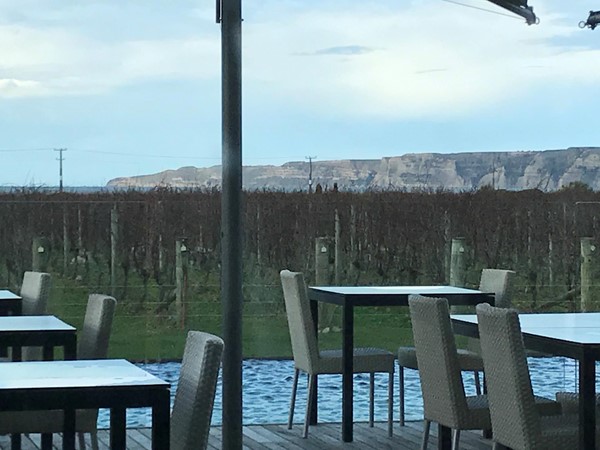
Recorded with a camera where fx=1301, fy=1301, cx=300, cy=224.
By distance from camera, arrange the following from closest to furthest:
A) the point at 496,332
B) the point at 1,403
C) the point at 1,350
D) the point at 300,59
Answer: the point at 1,403 < the point at 496,332 < the point at 1,350 < the point at 300,59

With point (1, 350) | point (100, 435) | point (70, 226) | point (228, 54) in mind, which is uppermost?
point (228, 54)

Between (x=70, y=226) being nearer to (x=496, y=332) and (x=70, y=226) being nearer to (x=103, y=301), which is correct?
(x=103, y=301)

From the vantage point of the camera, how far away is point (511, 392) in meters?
4.68

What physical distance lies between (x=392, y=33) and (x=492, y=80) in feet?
2.60

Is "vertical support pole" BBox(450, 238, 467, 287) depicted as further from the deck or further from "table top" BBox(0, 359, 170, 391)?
"table top" BBox(0, 359, 170, 391)

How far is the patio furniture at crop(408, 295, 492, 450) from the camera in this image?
5.29 meters

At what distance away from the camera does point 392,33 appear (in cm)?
900

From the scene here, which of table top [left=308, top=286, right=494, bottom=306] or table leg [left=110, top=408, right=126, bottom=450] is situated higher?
table top [left=308, top=286, right=494, bottom=306]

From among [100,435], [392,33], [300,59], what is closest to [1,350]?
[100,435]

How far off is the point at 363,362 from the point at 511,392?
2.65m

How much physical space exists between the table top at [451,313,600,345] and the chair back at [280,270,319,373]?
1.48 m

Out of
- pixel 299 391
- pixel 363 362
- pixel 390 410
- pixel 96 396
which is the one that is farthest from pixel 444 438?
pixel 299 391

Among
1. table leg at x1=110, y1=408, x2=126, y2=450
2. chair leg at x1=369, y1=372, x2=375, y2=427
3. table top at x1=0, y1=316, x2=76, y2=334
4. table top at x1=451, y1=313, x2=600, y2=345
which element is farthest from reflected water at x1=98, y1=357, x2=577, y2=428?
table leg at x1=110, y1=408, x2=126, y2=450

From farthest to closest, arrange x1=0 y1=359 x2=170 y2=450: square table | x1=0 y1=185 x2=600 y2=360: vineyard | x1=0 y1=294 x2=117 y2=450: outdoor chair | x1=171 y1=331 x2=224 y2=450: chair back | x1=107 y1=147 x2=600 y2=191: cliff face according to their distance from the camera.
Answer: x1=107 y1=147 x2=600 y2=191: cliff face < x1=0 y1=185 x2=600 y2=360: vineyard < x1=0 y1=294 x2=117 y2=450: outdoor chair < x1=171 y1=331 x2=224 y2=450: chair back < x1=0 y1=359 x2=170 y2=450: square table
